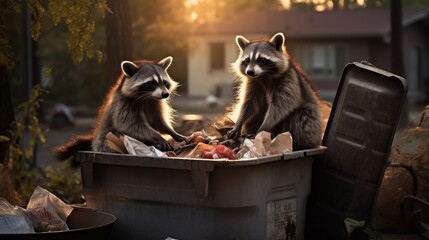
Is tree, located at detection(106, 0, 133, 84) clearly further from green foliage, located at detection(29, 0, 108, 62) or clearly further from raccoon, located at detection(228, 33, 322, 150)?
raccoon, located at detection(228, 33, 322, 150)

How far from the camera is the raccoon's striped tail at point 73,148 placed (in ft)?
22.8

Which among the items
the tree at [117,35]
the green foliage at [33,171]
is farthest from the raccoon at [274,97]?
the tree at [117,35]

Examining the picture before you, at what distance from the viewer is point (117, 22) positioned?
A: 10.6 metres

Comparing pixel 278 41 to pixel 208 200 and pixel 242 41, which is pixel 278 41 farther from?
pixel 208 200

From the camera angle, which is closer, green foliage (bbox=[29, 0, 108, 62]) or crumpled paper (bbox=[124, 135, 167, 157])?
crumpled paper (bbox=[124, 135, 167, 157])

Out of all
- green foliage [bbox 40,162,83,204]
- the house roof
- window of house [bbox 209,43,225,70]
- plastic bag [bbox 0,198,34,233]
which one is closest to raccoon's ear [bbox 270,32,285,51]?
plastic bag [bbox 0,198,34,233]

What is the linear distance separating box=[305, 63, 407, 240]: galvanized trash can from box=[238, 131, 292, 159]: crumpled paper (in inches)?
19.7

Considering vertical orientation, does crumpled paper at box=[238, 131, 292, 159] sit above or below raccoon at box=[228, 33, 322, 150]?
below

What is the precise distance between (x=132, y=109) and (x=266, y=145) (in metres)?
1.24

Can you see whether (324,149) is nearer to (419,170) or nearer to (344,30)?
(419,170)

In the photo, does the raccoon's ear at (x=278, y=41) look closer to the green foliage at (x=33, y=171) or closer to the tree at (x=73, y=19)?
the tree at (x=73, y=19)

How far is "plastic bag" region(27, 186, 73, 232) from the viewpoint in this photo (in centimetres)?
614

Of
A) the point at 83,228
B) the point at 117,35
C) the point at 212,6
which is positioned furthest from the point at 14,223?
the point at 212,6

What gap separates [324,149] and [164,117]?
56.4 inches
